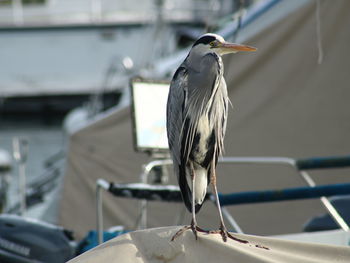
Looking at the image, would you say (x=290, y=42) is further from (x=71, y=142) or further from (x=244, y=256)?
(x=244, y=256)

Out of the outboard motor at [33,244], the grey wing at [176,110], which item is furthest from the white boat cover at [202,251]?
the outboard motor at [33,244]

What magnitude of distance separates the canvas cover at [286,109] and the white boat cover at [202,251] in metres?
3.70

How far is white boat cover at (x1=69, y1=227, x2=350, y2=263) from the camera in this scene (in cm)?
266

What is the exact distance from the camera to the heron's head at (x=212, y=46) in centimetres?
381

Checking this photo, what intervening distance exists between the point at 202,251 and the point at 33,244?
2172mm

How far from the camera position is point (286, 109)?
22.4 feet

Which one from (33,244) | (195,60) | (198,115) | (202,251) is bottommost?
(33,244)

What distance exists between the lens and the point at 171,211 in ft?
23.9

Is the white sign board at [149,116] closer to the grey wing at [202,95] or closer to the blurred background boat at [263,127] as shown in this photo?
the blurred background boat at [263,127]

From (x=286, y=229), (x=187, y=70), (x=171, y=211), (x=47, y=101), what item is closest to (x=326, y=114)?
(x=286, y=229)

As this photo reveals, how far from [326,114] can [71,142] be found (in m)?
2.74

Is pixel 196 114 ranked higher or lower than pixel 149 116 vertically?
higher

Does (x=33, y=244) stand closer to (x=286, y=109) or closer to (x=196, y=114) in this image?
(x=196, y=114)

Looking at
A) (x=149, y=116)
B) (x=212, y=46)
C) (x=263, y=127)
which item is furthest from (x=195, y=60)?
(x=263, y=127)
